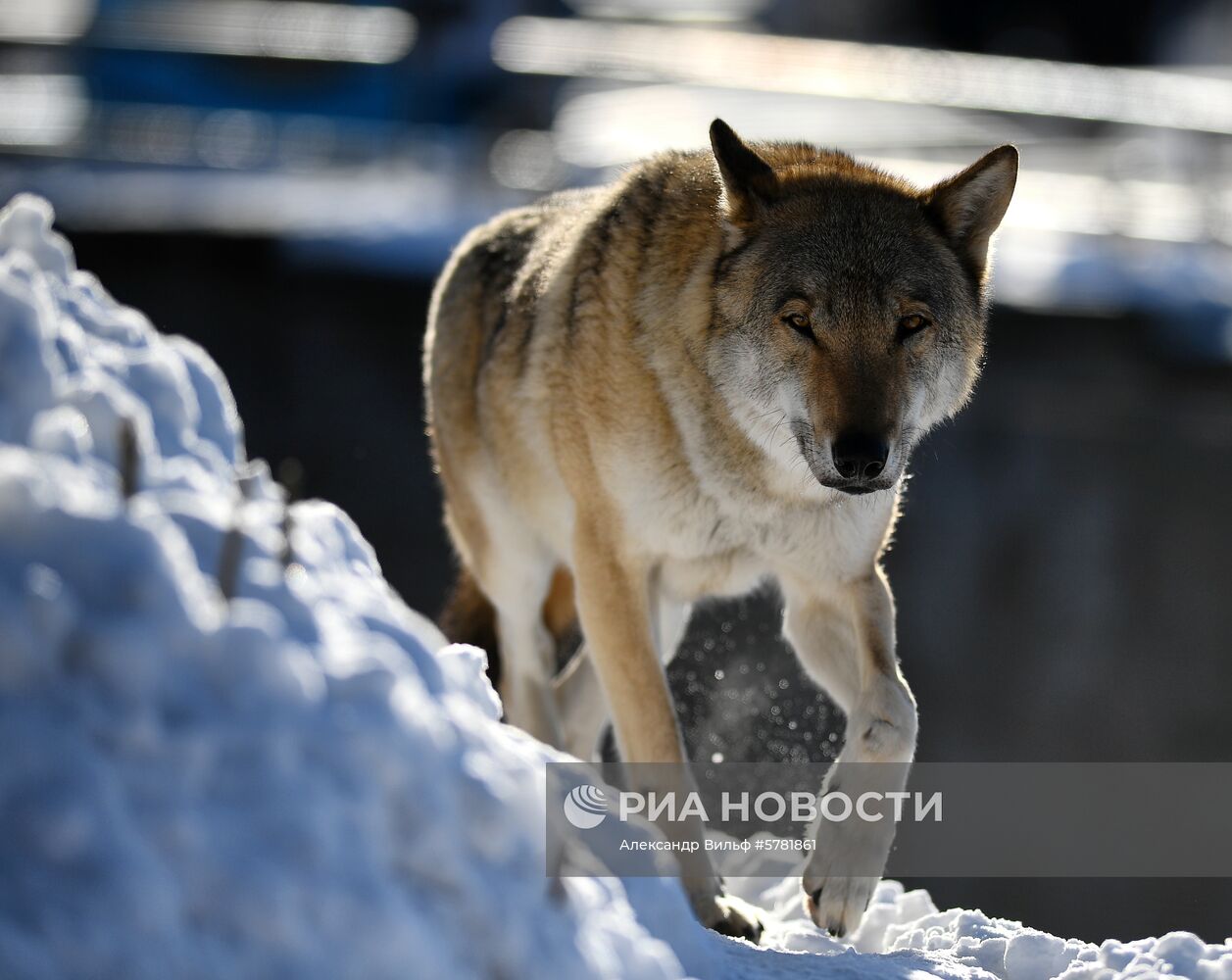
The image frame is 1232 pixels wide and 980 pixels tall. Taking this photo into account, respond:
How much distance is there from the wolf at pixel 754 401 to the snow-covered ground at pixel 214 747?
127 centimetres

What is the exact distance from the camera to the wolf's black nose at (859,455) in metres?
3.38

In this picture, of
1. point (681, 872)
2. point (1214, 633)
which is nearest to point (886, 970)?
point (681, 872)

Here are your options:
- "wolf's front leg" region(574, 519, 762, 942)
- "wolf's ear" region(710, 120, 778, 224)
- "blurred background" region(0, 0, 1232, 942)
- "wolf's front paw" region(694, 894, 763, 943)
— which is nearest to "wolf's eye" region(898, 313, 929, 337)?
"wolf's ear" region(710, 120, 778, 224)

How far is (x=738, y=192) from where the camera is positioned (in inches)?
153

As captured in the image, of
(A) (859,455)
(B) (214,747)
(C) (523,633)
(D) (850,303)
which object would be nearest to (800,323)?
(D) (850,303)

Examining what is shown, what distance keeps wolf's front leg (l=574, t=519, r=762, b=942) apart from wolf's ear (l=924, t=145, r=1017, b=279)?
1.19 metres

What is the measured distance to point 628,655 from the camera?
3.99 meters

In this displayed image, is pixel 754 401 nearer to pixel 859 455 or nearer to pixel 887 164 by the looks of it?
pixel 859 455

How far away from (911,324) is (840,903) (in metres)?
1.39

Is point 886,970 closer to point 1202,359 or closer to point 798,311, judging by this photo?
point 798,311

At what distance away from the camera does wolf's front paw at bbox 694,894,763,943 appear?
12.0 ft

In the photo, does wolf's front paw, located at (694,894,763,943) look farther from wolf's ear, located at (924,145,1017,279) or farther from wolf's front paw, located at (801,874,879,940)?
wolf's ear, located at (924,145,1017,279)

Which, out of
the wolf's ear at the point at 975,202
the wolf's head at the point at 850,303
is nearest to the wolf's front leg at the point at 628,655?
the wolf's head at the point at 850,303

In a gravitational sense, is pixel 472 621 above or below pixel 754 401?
below
